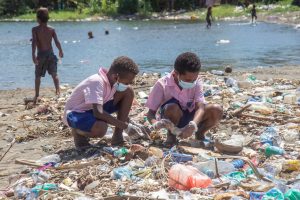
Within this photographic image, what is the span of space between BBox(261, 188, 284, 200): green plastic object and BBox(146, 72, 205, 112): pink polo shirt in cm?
155

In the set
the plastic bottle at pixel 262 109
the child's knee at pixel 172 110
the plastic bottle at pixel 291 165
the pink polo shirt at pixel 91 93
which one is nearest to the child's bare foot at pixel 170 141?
the child's knee at pixel 172 110

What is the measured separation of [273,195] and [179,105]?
1620 mm

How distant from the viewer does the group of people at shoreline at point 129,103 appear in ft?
15.2

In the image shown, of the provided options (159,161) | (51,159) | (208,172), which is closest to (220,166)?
(208,172)

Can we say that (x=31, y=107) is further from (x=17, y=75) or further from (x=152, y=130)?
(x=17, y=75)

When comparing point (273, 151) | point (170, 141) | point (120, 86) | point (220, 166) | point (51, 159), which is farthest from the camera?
point (170, 141)

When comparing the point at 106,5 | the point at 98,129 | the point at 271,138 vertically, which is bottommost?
the point at 106,5

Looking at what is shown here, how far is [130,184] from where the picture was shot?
3.81m

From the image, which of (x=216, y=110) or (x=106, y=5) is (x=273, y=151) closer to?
(x=216, y=110)

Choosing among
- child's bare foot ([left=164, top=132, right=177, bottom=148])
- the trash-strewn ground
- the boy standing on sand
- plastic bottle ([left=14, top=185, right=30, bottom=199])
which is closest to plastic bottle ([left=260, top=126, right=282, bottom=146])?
the trash-strewn ground

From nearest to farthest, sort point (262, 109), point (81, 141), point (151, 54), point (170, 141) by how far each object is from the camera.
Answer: point (170, 141)
point (81, 141)
point (262, 109)
point (151, 54)

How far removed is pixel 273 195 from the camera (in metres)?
3.39

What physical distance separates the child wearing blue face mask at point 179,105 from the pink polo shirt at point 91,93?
40cm

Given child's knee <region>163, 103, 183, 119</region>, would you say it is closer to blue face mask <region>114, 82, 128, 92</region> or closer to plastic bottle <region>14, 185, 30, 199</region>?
blue face mask <region>114, 82, 128, 92</region>
